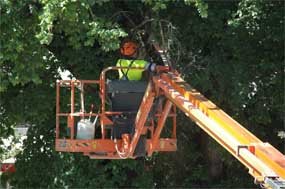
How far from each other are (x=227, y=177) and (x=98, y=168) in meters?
3.37

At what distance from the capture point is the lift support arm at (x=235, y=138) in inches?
210

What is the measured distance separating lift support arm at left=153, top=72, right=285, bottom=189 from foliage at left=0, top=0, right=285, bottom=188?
2841 millimetres

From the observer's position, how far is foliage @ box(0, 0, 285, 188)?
10.6 metres

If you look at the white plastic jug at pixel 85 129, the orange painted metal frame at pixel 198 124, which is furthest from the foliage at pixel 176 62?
the orange painted metal frame at pixel 198 124

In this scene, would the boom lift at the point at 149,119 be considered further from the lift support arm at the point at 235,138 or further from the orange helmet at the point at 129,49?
the orange helmet at the point at 129,49

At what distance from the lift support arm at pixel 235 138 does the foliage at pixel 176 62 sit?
2.84 metres

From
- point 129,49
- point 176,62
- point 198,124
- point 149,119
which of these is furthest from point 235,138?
point 176,62

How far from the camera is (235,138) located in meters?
5.91

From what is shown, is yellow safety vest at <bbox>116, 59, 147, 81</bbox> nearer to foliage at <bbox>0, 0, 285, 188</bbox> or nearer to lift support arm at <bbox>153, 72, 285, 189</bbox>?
lift support arm at <bbox>153, 72, 285, 189</bbox>

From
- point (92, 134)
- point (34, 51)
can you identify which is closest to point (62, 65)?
point (34, 51)

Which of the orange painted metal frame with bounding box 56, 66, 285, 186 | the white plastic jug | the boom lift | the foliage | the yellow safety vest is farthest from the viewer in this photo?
the foliage

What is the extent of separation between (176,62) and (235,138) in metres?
5.85

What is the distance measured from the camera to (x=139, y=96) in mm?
8727

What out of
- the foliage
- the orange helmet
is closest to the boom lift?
the orange helmet
